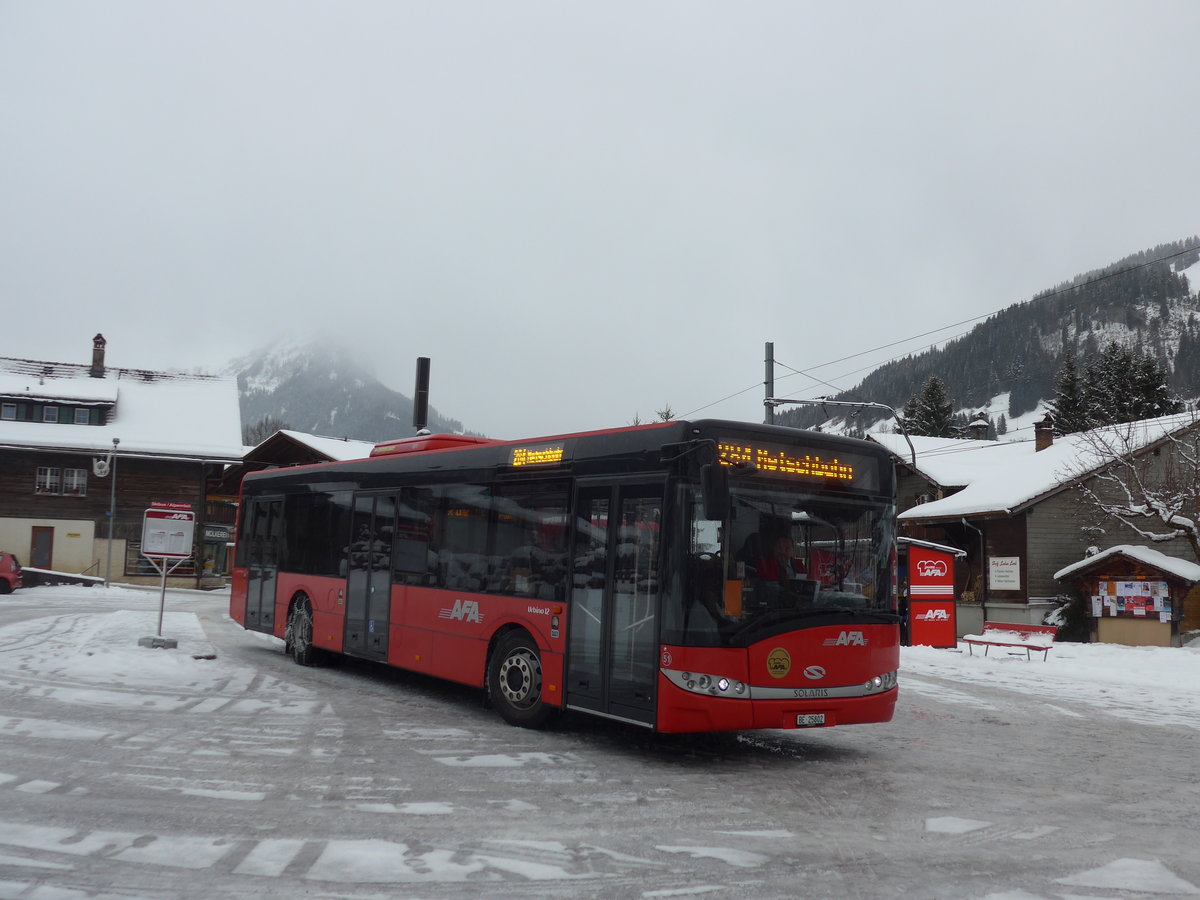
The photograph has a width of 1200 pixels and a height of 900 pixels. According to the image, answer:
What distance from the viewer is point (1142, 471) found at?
34125 millimetres

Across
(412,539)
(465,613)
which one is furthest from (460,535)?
(412,539)

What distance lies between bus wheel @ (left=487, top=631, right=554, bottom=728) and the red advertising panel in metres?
15.1

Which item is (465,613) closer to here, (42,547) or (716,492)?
(716,492)

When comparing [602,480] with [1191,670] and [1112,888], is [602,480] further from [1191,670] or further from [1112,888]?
[1191,670]

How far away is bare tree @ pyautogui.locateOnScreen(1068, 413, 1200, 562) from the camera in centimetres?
2931

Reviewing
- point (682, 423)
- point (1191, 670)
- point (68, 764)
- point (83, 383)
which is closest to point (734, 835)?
point (682, 423)

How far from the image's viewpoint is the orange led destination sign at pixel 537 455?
980 cm

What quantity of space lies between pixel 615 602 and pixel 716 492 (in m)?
1.60

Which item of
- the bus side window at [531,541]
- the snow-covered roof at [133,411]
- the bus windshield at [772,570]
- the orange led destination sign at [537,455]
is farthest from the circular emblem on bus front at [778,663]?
the snow-covered roof at [133,411]

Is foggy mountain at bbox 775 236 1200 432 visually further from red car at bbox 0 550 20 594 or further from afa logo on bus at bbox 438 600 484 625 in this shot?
afa logo on bus at bbox 438 600 484 625

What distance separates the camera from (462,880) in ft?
16.7

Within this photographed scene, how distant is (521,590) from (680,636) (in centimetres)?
235

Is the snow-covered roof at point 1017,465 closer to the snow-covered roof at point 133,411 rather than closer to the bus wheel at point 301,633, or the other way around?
the bus wheel at point 301,633

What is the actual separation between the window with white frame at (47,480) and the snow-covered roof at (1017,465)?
36818 millimetres
